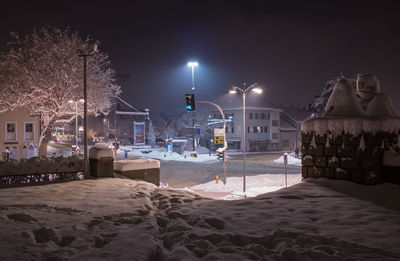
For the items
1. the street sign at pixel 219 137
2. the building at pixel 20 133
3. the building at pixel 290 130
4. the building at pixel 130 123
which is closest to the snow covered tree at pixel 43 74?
the building at pixel 20 133

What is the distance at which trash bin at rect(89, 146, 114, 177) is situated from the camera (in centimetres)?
1101

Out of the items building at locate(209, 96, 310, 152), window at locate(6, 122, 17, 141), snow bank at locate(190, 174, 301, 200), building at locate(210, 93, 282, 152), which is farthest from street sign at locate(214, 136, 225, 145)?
building at locate(210, 93, 282, 152)

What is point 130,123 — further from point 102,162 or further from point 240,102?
point 102,162

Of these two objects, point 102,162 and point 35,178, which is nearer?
point 35,178

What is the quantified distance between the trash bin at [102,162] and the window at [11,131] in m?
19.9

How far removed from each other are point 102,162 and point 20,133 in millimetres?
20241

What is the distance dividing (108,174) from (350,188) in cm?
793

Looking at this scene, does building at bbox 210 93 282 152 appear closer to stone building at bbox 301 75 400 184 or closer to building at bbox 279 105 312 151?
building at bbox 279 105 312 151

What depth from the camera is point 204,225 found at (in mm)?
5469

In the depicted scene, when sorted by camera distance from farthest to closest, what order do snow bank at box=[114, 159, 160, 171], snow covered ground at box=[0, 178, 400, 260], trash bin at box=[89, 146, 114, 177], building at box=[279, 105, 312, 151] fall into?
building at box=[279, 105, 312, 151] → snow bank at box=[114, 159, 160, 171] → trash bin at box=[89, 146, 114, 177] → snow covered ground at box=[0, 178, 400, 260]

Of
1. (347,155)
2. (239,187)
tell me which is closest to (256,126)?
(239,187)

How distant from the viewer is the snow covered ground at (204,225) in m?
4.20

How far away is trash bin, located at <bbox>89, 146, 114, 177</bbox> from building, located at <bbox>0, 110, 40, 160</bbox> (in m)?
18.3

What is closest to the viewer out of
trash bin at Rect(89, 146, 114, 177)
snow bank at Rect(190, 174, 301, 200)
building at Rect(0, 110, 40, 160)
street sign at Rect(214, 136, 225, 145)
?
trash bin at Rect(89, 146, 114, 177)
